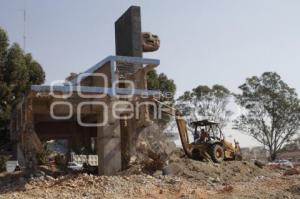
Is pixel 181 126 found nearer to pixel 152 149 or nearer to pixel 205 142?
pixel 205 142

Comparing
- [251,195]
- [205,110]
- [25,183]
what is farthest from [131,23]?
[205,110]

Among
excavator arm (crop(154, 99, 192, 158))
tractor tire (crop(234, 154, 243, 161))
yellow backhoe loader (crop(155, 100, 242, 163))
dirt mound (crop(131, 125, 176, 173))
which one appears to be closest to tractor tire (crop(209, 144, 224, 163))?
yellow backhoe loader (crop(155, 100, 242, 163))

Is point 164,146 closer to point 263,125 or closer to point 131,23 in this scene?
point 131,23

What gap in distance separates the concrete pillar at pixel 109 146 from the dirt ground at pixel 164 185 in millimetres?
616

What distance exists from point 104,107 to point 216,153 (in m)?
6.81

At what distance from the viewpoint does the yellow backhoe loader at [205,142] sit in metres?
21.9

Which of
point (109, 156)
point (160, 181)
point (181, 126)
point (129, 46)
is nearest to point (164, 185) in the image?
point (160, 181)

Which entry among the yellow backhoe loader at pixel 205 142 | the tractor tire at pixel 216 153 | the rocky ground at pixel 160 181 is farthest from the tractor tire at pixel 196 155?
the rocky ground at pixel 160 181

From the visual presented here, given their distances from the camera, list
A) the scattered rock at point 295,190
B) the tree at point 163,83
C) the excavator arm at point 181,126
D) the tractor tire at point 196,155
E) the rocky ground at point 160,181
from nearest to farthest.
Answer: the rocky ground at point 160,181 < the scattered rock at point 295,190 < the excavator arm at point 181,126 < the tractor tire at point 196,155 < the tree at point 163,83

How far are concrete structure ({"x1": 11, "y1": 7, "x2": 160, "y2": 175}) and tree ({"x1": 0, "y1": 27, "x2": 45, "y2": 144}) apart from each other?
9.54m

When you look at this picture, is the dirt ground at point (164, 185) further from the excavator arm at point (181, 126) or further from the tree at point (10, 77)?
the tree at point (10, 77)

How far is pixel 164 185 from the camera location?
16438 millimetres

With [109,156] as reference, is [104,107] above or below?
above

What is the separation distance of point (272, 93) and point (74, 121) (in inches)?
1071
